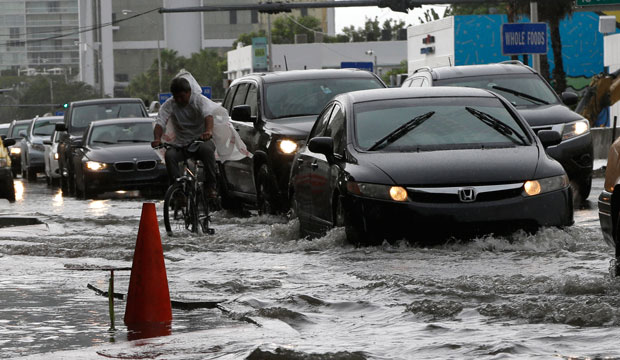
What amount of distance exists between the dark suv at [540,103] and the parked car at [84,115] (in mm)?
11569

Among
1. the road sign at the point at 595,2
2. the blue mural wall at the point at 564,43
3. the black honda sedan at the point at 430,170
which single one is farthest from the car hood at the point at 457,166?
the blue mural wall at the point at 564,43

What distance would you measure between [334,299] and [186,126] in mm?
7039

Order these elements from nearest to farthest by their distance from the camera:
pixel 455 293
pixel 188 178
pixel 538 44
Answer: pixel 455 293
pixel 188 178
pixel 538 44

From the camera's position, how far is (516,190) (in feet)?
37.1

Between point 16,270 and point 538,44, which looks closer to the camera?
point 16,270

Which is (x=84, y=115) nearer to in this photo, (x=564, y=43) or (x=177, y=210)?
(x=177, y=210)

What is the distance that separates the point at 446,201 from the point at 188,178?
15.1ft

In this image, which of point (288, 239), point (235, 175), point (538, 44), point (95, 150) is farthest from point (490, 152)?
point (538, 44)

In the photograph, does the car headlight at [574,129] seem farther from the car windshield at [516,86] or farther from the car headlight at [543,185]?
the car headlight at [543,185]

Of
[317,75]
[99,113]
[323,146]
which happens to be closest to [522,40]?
[99,113]

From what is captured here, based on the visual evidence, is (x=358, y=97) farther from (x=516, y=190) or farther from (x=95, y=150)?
(x=95, y=150)

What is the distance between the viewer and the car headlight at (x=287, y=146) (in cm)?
1616

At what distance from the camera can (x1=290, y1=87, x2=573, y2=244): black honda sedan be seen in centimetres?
1116

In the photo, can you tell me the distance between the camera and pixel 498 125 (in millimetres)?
12414
